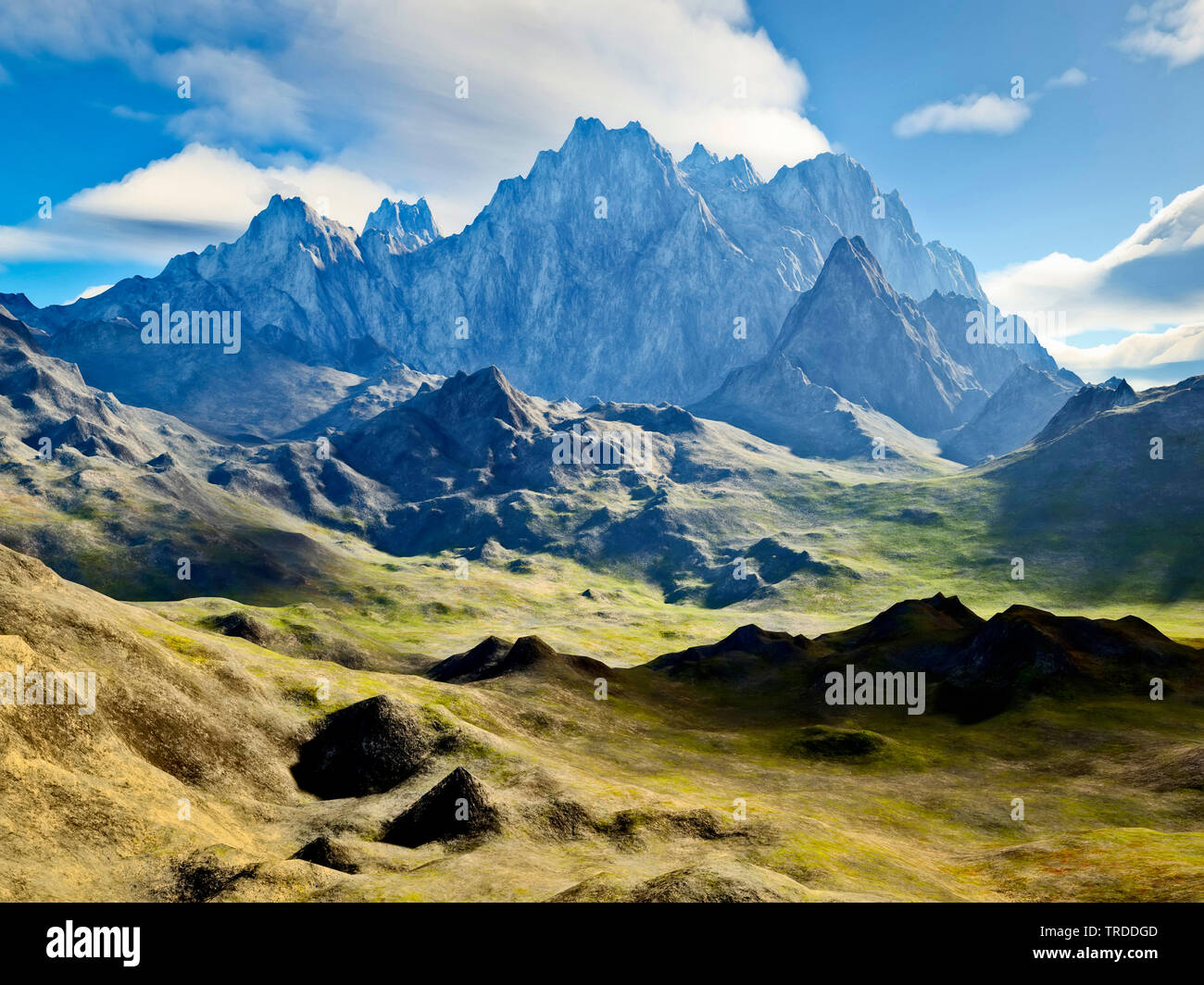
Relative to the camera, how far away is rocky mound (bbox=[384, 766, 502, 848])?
67.1 meters

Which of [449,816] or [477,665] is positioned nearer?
[449,816]

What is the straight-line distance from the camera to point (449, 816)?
68125 millimetres

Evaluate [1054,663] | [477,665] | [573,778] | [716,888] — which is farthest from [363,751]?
[1054,663]

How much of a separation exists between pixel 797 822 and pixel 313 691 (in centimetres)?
6019

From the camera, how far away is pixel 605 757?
10312 cm

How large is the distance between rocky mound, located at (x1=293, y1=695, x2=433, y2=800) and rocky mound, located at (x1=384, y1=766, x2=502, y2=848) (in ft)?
43.6

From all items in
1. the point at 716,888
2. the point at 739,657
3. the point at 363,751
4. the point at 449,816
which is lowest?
the point at 449,816

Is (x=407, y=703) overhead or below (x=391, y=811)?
overhead

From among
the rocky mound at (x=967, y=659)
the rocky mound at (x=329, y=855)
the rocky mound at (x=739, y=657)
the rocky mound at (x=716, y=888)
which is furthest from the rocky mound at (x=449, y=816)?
the rocky mound at (x=739, y=657)

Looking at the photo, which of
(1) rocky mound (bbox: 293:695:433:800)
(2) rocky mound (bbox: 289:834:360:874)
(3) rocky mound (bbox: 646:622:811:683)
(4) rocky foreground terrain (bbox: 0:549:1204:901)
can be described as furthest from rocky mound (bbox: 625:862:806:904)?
(3) rocky mound (bbox: 646:622:811:683)

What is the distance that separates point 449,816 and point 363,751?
22.0 meters

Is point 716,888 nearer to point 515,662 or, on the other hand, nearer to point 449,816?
point 449,816
